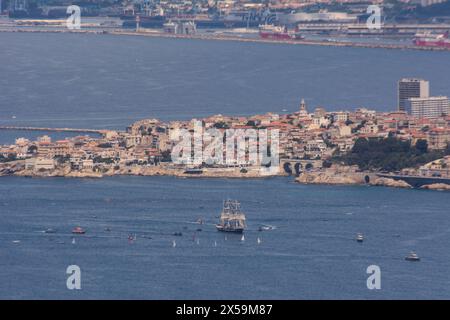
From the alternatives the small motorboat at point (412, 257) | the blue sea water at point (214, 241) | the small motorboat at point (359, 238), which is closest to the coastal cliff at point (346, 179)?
the blue sea water at point (214, 241)

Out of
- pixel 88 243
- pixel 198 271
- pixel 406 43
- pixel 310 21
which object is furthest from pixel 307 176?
pixel 310 21

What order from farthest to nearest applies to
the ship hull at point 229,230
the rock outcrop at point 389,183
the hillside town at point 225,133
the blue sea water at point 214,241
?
the hillside town at point 225,133 → the rock outcrop at point 389,183 → the ship hull at point 229,230 → the blue sea water at point 214,241

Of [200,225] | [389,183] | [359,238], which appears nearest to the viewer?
[359,238]

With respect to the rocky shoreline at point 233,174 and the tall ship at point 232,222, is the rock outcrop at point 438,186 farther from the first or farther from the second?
the tall ship at point 232,222

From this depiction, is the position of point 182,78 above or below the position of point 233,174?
below

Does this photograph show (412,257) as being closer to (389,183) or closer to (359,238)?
(359,238)

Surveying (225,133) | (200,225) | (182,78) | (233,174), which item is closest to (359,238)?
(200,225)
